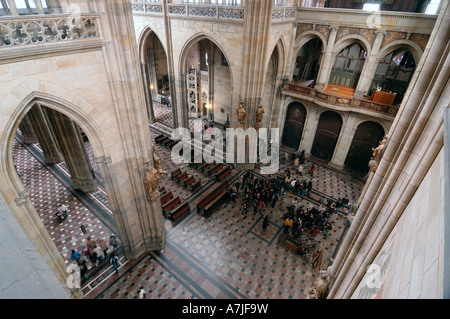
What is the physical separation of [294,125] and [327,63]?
4.94m

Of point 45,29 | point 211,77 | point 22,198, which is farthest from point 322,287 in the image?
point 211,77

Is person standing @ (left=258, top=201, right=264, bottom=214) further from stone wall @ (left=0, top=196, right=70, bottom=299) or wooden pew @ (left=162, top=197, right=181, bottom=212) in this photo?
stone wall @ (left=0, top=196, right=70, bottom=299)

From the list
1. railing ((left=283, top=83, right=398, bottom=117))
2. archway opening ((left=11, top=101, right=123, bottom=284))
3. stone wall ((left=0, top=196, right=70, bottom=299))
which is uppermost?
stone wall ((left=0, top=196, right=70, bottom=299))

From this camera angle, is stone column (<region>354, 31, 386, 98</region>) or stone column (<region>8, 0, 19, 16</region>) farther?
stone column (<region>354, 31, 386, 98</region>)

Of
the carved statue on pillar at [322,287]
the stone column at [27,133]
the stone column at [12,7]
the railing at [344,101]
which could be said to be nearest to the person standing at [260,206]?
the carved statue on pillar at [322,287]

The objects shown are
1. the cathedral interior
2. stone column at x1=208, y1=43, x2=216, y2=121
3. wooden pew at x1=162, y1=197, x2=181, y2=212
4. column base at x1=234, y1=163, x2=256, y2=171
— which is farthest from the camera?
stone column at x1=208, y1=43, x2=216, y2=121

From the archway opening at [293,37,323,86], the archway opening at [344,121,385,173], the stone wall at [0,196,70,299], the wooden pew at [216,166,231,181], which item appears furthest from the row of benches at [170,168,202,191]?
the stone wall at [0,196,70,299]

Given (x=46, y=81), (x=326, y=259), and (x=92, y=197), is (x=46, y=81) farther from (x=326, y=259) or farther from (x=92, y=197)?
(x=326, y=259)

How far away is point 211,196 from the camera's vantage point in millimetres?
13906

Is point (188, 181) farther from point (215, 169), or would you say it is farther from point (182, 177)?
point (215, 169)

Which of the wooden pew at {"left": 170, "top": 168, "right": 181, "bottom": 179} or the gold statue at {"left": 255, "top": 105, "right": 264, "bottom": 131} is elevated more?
the gold statue at {"left": 255, "top": 105, "right": 264, "bottom": 131}

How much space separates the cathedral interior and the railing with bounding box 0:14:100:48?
38 millimetres

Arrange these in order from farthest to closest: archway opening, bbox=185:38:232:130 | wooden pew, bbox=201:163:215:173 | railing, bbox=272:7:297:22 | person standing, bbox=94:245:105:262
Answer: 1. archway opening, bbox=185:38:232:130
2. wooden pew, bbox=201:163:215:173
3. railing, bbox=272:7:297:22
4. person standing, bbox=94:245:105:262

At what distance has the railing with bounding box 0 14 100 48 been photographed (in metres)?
5.44
